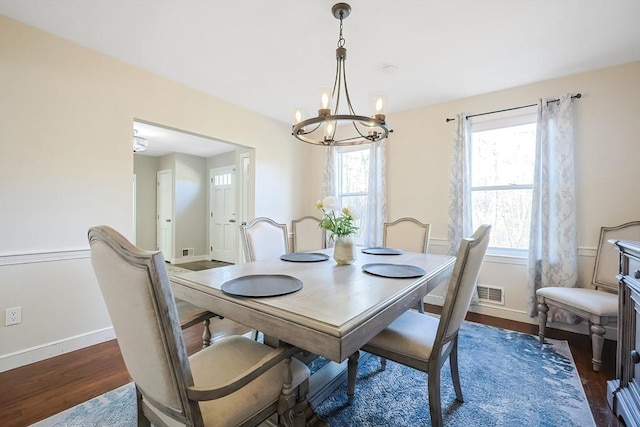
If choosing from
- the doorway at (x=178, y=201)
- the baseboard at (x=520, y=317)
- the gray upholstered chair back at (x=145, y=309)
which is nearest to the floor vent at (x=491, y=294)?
the baseboard at (x=520, y=317)

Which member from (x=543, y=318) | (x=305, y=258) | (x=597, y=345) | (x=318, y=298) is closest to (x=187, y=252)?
(x=305, y=258)

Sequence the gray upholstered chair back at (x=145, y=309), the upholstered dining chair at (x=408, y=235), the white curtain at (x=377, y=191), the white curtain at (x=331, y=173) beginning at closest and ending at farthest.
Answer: the gray upholstered chair back at (x=145, y=309)
the upholstered dining chair at (x=408, y=235)
the white curtain at (x=377, y=191)
the white curtain at (x=331, y=173)

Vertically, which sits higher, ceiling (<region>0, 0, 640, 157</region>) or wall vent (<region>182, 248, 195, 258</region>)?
ceiling (<region>0, 0, 640, 157</region>)

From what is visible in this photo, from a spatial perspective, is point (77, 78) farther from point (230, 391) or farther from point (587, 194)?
point (587, 194)

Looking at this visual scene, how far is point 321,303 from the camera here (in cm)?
111

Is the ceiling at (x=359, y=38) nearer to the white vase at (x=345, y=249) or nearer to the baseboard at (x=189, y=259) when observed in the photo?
the white vase at (x=345, y=249)

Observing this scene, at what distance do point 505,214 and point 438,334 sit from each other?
7.81 feet

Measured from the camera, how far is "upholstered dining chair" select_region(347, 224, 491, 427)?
1250 mm

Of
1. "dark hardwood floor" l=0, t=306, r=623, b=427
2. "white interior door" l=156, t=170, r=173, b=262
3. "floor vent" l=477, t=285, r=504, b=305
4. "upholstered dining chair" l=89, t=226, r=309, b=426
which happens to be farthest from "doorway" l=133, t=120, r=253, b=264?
"upholstered dining chair" l=89, t=226, r=309, b=426

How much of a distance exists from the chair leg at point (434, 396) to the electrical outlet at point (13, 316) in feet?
9.22

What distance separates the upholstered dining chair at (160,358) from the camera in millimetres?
775

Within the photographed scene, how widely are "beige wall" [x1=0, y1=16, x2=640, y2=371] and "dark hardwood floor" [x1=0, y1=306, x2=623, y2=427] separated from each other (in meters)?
0.17

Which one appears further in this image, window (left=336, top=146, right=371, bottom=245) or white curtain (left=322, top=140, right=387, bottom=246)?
window (left=336, top=146, right=371, bottom=245)

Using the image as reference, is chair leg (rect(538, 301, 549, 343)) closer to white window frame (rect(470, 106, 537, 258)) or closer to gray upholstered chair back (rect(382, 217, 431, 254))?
white window frame (rect(470, 106, 537, 258))
